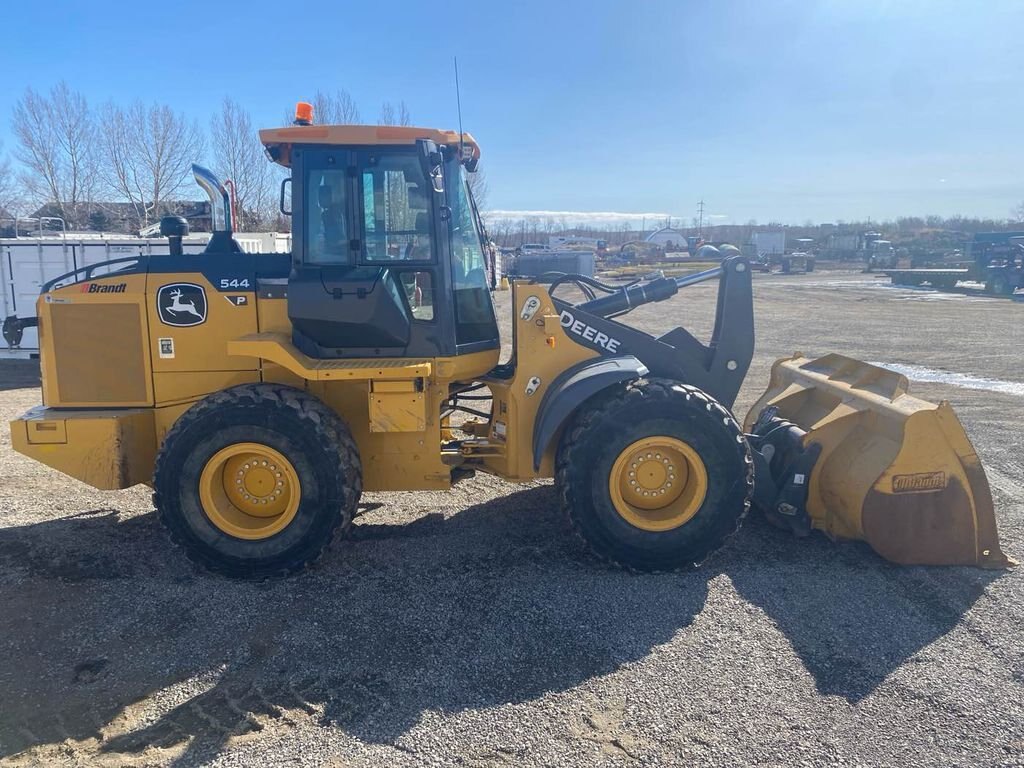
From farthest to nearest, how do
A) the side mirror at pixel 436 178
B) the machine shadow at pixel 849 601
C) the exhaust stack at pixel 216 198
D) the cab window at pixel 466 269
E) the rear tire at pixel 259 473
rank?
the exhaust stack at pixel 216 198, the cab window at pixel 466 269, the rear tire at pixel 259 473, the side mirror at pixel 436 178, the machine shadow at pixel 849 601

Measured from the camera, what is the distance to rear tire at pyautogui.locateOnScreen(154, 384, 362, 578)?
4516mm

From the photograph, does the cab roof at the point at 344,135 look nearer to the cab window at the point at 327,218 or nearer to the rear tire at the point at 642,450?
the cab window at the point at 327,218

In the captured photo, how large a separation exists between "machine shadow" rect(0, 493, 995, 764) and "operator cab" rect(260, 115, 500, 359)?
1579 millimetres

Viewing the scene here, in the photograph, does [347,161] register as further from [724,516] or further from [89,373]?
[724,516]

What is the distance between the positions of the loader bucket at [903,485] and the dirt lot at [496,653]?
0.60ft

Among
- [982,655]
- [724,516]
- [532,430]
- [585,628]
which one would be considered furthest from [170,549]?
[982,655]

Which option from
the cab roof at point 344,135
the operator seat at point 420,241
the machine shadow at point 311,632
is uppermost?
the cab roof at point 344,135

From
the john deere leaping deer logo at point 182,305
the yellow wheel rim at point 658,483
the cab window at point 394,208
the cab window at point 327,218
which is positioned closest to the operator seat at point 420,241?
the cab window at point 394,208

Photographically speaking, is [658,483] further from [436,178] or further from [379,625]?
[436,178]

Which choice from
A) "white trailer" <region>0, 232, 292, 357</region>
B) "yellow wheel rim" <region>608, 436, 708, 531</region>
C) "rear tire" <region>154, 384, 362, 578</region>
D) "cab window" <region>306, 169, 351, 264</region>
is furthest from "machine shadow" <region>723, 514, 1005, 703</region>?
"white trailer" <region>0, 232, 292, 357</region>

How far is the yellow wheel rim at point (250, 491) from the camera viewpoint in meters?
4.57

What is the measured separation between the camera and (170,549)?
16.9 ft

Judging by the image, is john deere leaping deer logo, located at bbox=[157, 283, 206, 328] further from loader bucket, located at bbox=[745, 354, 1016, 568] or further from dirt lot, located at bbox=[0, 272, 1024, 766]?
loader bucket, located at bbox=[745, 354, 1016, 568]

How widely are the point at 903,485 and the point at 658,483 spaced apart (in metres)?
1.48
